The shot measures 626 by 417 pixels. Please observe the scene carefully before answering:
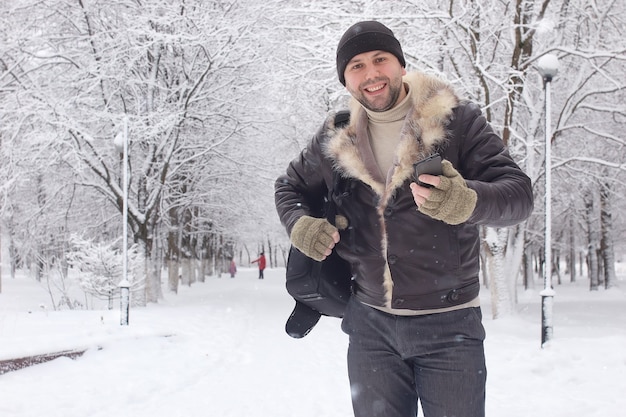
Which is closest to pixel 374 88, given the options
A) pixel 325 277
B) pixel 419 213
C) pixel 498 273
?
pixel 419 213

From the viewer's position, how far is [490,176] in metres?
1.95

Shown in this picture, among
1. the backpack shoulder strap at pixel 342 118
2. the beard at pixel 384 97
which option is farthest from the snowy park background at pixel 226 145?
the beard at pixel 384 97

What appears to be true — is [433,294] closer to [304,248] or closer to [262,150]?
[304,248]

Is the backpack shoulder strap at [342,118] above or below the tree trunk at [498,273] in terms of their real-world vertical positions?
above

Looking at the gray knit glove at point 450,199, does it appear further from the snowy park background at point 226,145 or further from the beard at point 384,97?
the snowy park background at point 226,145

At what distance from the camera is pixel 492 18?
39.9 ft

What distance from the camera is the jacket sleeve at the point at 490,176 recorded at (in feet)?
5.94

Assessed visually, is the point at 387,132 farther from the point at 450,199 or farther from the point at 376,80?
the point at 450,199

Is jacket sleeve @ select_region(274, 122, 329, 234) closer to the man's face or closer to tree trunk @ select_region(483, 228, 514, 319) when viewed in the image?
the man's face

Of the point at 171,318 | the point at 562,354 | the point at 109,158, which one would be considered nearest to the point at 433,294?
the point at 562,354

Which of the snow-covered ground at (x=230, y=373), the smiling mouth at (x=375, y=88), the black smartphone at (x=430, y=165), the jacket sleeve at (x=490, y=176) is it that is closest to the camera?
the black smartphone at (x=430, y=165)

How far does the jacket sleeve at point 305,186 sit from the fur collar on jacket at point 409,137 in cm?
15

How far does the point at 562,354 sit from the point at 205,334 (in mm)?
6257

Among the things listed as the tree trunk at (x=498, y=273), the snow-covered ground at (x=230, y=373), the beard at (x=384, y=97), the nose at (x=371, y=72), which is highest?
the nose at (x=371, y=72)
